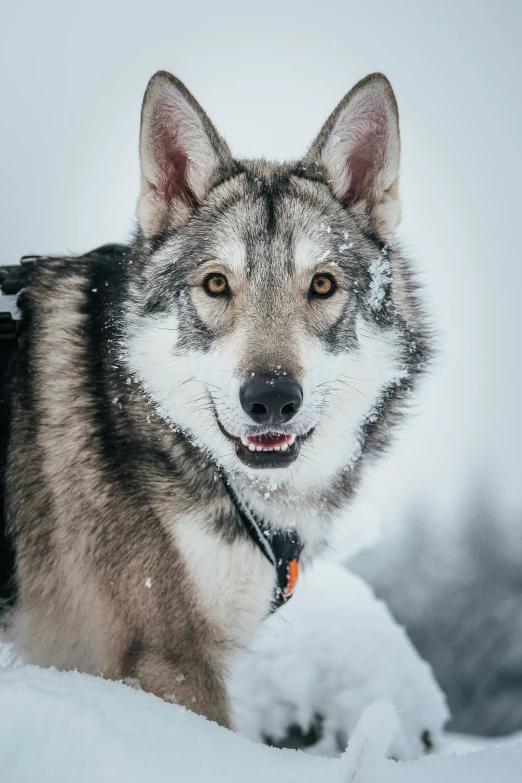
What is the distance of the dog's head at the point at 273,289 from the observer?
6.56 feet

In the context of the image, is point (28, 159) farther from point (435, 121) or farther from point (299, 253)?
point (435, 121)

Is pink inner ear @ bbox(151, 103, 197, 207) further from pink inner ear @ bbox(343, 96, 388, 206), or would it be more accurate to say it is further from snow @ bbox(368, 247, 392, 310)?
snow @ bbox(368, 247, 392, 310)

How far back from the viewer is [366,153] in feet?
7.83

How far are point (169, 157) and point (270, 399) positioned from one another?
1.17 metres

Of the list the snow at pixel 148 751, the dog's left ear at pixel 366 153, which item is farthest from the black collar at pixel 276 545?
the dog's left ear at pixel 366 153

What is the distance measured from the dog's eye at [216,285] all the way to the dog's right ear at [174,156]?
310mm

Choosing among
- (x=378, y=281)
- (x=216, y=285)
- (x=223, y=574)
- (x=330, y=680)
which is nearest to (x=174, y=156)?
(x=216, y=285)

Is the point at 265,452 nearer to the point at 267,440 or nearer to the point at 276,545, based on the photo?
the point at 267,440

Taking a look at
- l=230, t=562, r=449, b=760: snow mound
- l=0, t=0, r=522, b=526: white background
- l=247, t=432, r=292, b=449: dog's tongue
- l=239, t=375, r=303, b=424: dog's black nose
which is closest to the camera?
l=239, t=375, r=303, b=424: dog's black nose

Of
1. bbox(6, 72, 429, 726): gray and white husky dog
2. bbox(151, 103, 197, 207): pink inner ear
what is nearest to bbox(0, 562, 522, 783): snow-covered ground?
bbox(6, 72, 429, 726): gray and white husky dog

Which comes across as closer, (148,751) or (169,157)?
(148,751)

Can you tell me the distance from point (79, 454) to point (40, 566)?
482 millimetres

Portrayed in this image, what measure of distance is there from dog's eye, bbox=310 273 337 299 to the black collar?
2.60 ft

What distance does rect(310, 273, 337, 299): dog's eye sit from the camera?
7.11ft
